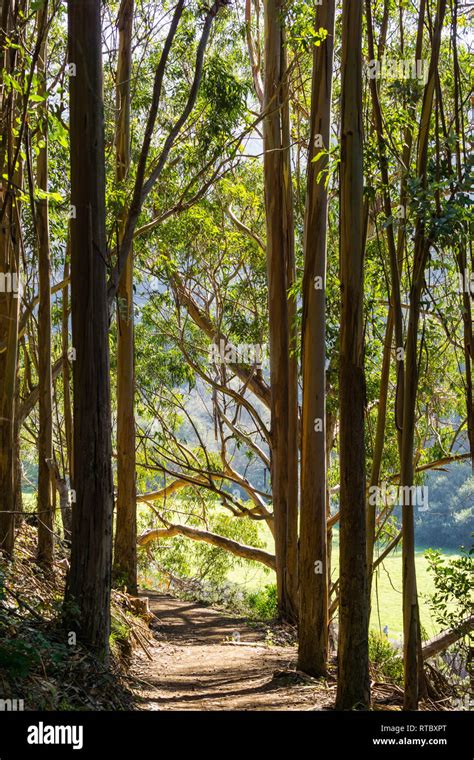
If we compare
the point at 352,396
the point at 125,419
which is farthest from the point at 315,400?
the point at 125,419

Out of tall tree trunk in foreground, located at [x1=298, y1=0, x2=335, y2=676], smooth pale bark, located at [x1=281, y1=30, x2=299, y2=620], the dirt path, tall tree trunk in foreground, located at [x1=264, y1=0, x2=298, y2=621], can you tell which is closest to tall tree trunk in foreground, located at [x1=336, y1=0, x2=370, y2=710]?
the dirt path

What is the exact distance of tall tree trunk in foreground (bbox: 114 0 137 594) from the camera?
891 cm

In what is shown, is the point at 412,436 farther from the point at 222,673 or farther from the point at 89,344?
the point at 222,673

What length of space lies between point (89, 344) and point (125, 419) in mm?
4019

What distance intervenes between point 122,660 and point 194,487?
8.79 m

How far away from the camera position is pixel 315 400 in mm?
6789

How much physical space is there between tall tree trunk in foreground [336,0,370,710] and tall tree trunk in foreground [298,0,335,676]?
5.33ft

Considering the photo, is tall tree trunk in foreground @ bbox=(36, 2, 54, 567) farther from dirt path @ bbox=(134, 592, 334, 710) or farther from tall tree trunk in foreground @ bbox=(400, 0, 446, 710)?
tall tree trunk in foreground @ bbox=(400, 0, 446, 710)

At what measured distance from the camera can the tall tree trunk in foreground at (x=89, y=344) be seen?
4988mm

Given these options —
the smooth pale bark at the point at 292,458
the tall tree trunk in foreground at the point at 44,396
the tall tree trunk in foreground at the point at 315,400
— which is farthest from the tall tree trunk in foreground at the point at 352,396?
the smooth pale bark at the point at 292,458

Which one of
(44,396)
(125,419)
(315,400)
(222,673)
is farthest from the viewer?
(125,419)

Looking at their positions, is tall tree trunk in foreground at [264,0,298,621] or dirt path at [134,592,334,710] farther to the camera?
tall tree trunk in foreground at [264,0,298,621]

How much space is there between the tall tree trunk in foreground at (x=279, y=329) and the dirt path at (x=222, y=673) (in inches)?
34.3

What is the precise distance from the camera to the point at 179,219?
1135 cm
